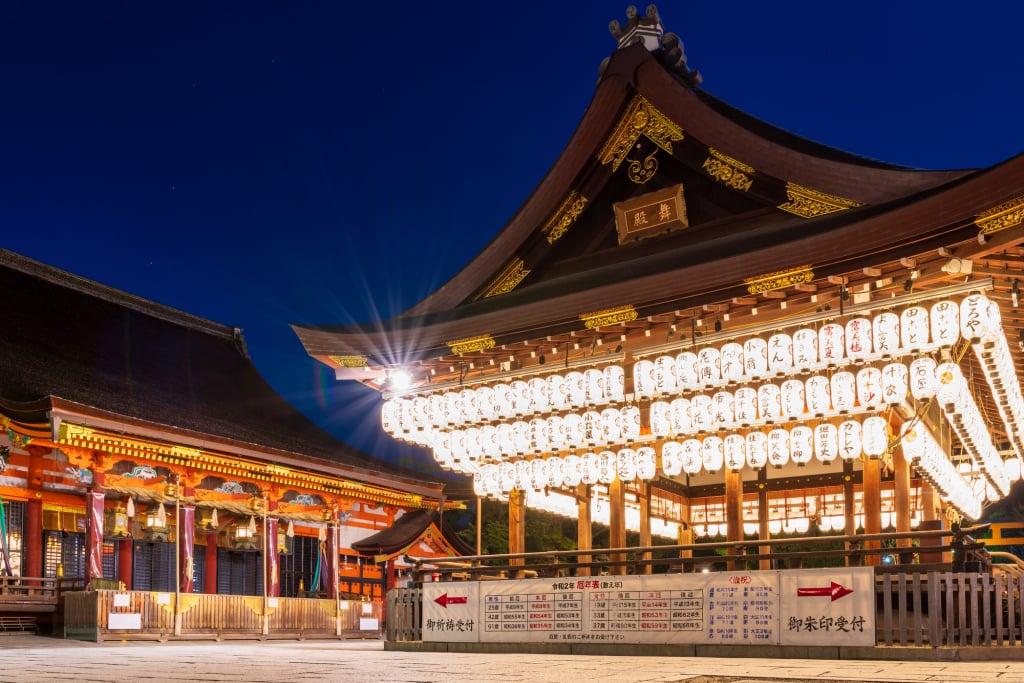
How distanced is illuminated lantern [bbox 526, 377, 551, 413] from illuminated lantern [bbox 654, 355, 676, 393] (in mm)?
2013

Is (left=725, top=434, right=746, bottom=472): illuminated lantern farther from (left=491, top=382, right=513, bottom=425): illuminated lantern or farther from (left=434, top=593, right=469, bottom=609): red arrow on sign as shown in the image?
(left=434, top=593, right=469, bottom=609): red arrow on sign

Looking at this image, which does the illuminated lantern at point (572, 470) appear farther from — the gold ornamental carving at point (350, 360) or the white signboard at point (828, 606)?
the white signboard at point (828, 606)

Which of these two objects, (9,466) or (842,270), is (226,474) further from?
(842,270)

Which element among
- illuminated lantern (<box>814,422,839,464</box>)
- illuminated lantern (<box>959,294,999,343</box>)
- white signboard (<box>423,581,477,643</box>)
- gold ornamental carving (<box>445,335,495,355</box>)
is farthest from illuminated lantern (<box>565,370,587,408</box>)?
illuminated lantern (<box>959,294,999,343</box>)

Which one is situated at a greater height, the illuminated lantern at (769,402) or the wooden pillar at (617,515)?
the illuminated lantern at (769,402)

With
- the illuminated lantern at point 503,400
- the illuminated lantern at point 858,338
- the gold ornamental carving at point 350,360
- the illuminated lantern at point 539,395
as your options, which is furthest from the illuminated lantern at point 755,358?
the gold ornamental carving at point 350,360

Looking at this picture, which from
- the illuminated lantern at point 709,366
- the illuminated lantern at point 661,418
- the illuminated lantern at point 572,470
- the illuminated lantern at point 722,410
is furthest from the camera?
the illuminated lantern at point 572,470

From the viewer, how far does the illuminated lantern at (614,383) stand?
15062 mm

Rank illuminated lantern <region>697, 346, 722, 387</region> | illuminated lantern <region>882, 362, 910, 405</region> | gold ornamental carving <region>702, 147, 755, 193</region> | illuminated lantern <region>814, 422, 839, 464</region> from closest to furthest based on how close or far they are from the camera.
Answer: illuminated lantern <region>882, 362, 910, 405</region>
illuminated lantern <region>814, 422, 839, 464</region>
illuminated lantern <region>697, 346, 722, 387</region>
gold ornamental carving <region>702, 147, 755, 193</region>

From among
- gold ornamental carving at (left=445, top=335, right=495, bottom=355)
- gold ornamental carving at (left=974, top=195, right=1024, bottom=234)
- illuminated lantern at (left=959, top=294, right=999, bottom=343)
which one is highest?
gold ornamental carving at (left=974, top=195, right=1024, bottom=234)

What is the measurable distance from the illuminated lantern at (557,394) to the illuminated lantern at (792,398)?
356cm

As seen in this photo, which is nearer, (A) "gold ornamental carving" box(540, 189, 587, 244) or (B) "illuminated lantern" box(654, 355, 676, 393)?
(B) "illuminated lantern" box(654, 355, 676, 393)

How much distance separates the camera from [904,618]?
35.3ft

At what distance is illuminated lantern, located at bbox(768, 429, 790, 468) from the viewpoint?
14.1m
